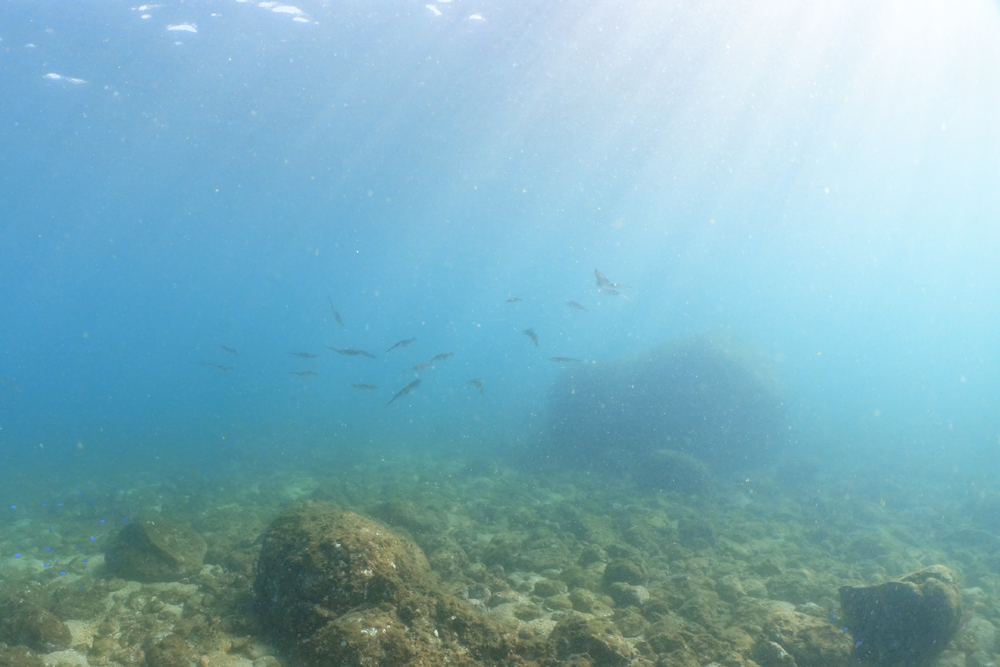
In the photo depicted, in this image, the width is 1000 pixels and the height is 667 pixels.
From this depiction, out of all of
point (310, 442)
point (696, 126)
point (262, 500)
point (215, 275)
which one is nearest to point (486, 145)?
point (696, 126)

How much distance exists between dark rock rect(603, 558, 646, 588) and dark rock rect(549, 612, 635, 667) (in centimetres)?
256

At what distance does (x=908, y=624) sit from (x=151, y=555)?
965cm

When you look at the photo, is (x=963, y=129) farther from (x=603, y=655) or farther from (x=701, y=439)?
(x=603, y=655)

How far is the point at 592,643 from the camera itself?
4102 mm

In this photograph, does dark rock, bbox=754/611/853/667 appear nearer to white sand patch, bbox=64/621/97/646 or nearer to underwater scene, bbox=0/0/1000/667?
underwater scene, bbox=0/0/1000/667

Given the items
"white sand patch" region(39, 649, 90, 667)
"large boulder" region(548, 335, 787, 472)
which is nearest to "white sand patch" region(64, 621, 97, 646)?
"white sand patch" region(39, 649, 90, 667)

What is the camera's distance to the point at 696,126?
25844 mm

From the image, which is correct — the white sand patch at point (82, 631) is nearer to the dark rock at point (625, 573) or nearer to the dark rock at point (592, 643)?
the dark rock at point (592, 643)

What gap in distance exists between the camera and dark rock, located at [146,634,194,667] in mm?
4324

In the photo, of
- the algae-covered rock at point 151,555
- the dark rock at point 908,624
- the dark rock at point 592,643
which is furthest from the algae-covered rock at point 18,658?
the dark rock at point 908,624

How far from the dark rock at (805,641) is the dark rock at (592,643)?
184cm

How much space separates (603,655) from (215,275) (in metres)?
98.8

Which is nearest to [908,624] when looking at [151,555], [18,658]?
[18,658]

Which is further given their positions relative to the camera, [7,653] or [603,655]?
[7,653]
